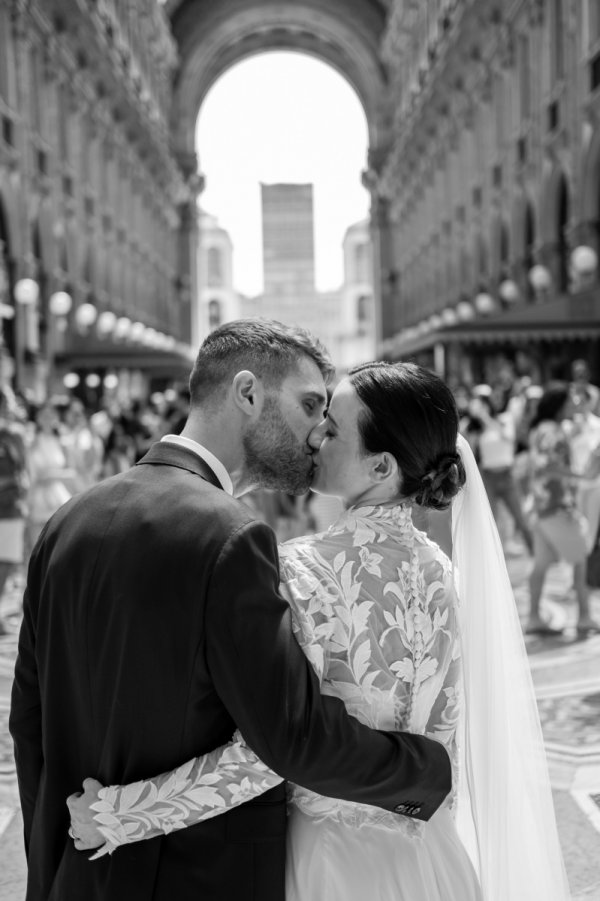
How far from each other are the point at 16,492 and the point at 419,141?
3914 centimetres

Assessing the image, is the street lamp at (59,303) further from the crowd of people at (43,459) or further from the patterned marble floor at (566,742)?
the patterned marble floor at (566,742)

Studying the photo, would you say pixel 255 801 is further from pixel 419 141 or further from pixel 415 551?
pixel 419 141

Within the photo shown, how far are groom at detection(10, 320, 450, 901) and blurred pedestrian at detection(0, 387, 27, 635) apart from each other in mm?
6958

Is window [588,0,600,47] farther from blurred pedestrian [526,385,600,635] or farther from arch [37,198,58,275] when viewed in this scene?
blurred pedestrian [526,385,600,635]

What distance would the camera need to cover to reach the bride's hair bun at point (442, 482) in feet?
7.39

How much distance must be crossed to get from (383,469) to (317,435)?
157 millimetres

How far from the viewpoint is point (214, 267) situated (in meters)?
102

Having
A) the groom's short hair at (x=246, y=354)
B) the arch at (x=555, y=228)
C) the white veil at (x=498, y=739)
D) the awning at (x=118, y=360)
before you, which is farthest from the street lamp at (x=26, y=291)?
the groom's short hair at (x=246, y=354)

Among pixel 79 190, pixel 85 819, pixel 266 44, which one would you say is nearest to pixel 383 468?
pixel 85 819

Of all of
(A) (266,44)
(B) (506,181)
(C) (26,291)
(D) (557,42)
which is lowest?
(C) (26,291)

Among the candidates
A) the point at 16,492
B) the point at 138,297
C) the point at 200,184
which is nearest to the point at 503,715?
the point at 16,492

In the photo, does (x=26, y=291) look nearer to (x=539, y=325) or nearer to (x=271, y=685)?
(x=539, y=325)

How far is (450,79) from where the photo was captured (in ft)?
121

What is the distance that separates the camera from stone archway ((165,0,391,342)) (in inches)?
2247
